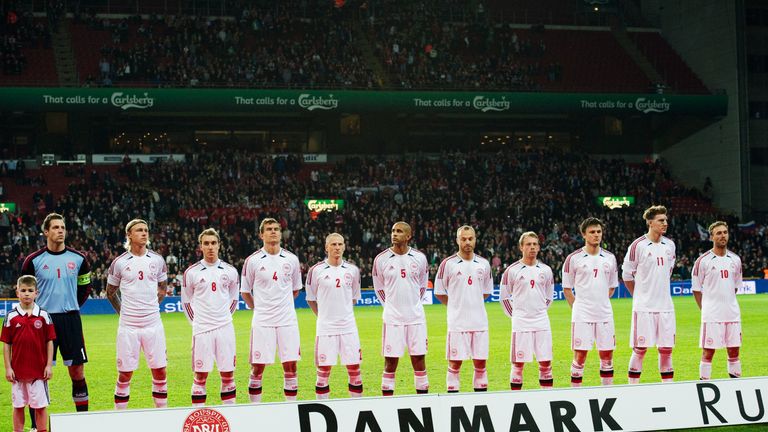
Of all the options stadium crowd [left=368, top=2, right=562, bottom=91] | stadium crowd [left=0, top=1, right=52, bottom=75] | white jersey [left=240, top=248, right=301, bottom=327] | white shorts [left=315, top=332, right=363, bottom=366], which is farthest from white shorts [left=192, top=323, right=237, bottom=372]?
stadium crowd [left=368, top=2, right=562, bottom=91]

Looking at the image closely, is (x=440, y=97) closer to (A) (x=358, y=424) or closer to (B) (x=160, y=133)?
(B) (x=160, y=133)

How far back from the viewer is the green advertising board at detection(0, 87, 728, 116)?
3841 cm

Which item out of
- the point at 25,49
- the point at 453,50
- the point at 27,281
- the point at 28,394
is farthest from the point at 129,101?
the point at 28,394

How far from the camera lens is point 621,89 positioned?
47.2 m

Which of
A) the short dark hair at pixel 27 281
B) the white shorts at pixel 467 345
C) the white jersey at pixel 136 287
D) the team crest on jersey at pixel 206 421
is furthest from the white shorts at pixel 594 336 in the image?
A: the short dark hair at pixel 27 281

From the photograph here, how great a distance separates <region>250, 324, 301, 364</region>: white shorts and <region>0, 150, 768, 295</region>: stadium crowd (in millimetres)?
21033

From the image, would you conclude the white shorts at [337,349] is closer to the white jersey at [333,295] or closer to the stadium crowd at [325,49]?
the white jersey at [333,295]

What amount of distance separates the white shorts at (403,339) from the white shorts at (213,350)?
6.06 ft

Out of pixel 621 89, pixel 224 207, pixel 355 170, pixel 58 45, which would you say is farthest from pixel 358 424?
pixel 621 89

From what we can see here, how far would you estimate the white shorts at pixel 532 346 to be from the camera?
11586mm

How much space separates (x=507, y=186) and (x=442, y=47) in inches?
313

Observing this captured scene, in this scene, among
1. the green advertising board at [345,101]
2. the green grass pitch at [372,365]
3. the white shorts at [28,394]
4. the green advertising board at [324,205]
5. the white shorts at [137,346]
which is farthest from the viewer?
the green advertising board at [324,205]

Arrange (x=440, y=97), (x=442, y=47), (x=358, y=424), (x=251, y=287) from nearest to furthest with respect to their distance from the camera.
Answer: (x=358, y=424)
(x=251, y=287)
(x=440, y=97)
(x=442, y=47)

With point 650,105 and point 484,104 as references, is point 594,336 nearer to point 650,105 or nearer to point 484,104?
point 484,104
